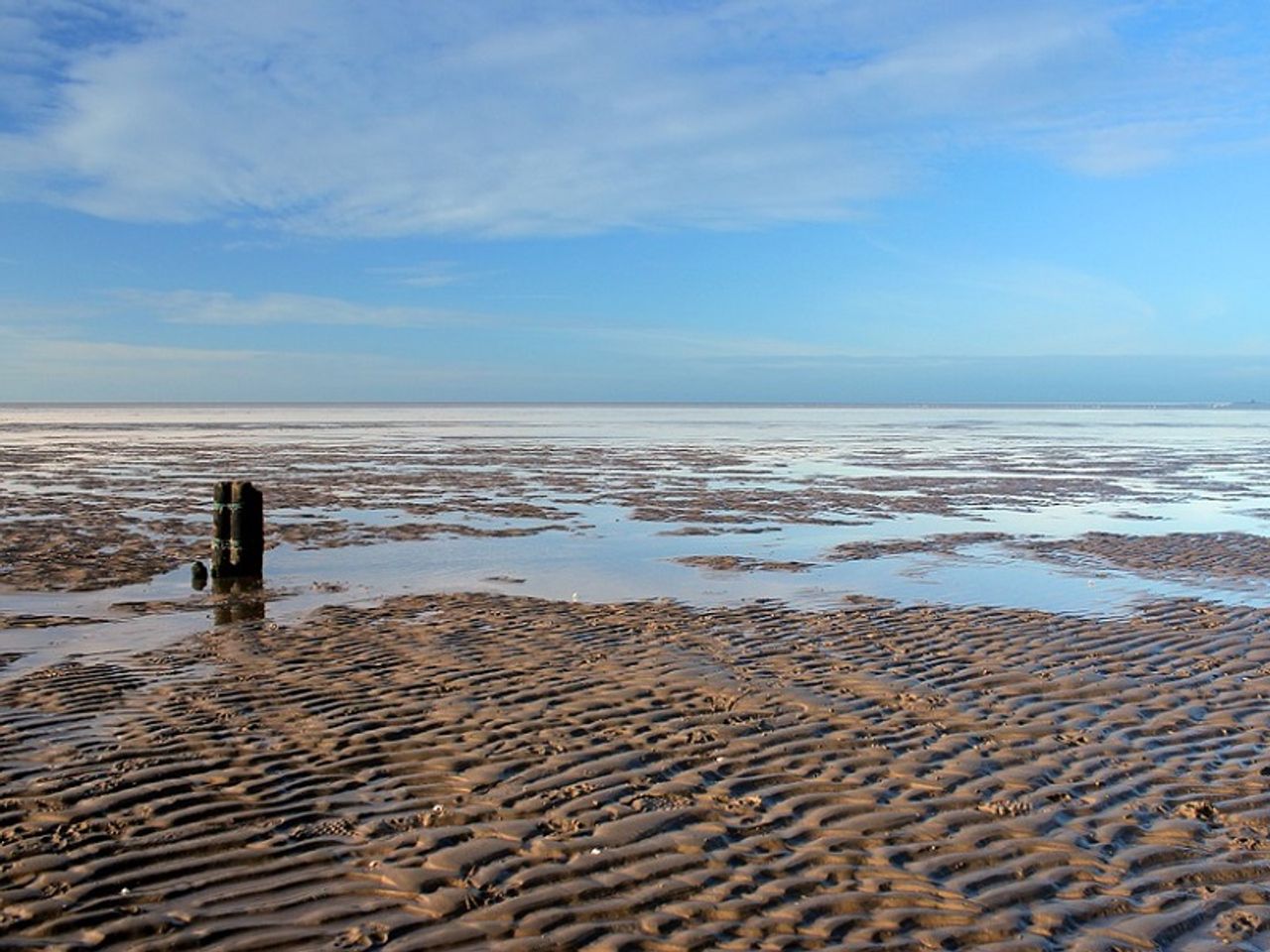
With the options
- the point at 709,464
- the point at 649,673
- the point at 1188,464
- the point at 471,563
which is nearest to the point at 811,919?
the point at 649,673

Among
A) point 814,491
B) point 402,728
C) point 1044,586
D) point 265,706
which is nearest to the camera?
point 402,728

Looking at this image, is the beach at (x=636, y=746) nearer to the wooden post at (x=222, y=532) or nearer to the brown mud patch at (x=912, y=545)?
the brown mud patch at (x=912, y=545)

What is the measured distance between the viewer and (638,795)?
6824 millimetres

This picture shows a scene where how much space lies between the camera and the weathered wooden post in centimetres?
1505

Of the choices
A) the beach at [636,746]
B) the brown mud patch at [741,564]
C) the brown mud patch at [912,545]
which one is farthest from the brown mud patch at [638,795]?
the brown mud patch at [912,545]

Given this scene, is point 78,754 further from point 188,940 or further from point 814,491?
point 814,491

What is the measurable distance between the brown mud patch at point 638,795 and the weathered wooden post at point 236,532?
3895 mm

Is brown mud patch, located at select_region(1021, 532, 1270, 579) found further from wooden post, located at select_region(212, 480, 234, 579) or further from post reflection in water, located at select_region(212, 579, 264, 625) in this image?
wooden post, located at select_region(212, 480, 234, 579)

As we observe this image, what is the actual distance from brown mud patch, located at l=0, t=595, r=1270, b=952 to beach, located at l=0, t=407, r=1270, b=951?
3cm

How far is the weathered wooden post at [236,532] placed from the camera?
15.0 meters

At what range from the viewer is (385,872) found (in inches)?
223

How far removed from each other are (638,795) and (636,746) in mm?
1021

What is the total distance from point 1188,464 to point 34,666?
41.2 m

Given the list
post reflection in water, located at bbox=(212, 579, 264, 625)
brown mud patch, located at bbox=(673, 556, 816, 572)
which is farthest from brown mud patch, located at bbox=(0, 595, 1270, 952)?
brown mud patch, located at bbox=(673, 556, 816, 572)
